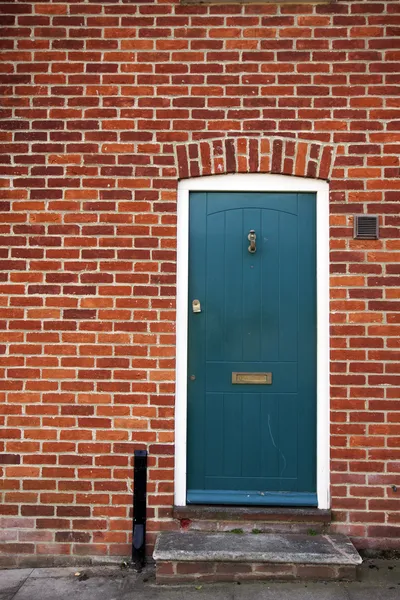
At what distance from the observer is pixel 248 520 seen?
378cm

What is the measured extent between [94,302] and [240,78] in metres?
1.97

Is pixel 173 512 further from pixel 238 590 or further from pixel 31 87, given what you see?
pixel 31 87

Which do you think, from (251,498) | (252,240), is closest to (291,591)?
(251,498)

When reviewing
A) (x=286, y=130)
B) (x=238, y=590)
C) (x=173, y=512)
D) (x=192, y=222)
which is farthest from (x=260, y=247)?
(x=238, y=590)

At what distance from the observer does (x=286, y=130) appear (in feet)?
12.8

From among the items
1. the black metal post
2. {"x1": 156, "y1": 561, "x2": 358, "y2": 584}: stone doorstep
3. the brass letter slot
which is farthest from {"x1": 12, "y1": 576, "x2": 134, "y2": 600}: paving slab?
the brass letter slot

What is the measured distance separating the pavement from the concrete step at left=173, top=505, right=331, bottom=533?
15.3 inches

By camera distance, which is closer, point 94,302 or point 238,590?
point 238,590

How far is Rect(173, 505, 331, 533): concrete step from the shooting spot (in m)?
3.75

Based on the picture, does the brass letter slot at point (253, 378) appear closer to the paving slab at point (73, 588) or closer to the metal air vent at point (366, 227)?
the metal air vent at point (366, 227)

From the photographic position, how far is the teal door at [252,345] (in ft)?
12.9

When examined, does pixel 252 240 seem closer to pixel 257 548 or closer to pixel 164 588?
pixel 257 548

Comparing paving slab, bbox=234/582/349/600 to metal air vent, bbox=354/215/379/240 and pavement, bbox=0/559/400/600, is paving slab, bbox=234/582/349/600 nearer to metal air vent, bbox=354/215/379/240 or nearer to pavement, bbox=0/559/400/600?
pavement, bbox=0/559/400/600

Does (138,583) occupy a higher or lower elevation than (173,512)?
lower
